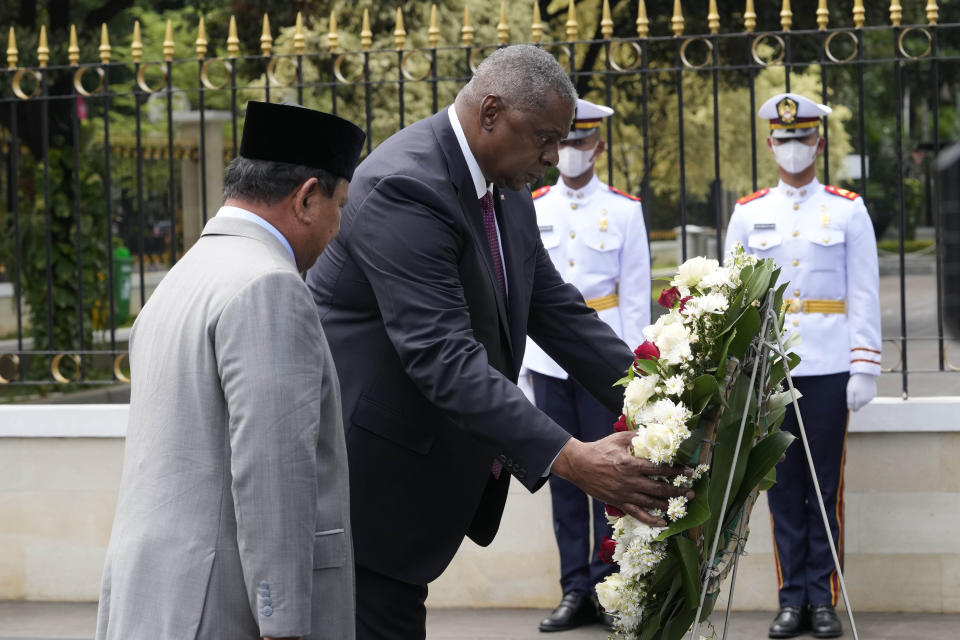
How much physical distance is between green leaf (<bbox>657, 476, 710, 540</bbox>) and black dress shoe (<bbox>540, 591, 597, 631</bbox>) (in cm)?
299

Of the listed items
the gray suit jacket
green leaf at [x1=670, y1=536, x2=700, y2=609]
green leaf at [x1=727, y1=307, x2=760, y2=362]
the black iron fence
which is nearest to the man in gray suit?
the gray suit jacket

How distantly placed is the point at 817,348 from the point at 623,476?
118 inches

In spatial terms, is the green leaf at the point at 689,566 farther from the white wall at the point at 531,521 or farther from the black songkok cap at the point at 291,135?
the white wall at the point at 531,521

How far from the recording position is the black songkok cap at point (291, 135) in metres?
2.54

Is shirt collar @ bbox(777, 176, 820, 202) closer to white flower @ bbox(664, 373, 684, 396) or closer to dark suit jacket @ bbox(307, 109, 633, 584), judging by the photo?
dark suit jacket @ bbox(307, 109, 633, 584)

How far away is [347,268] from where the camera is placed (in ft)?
10.0

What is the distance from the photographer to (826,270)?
559 cm

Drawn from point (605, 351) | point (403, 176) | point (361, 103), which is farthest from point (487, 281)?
point (361, 103)

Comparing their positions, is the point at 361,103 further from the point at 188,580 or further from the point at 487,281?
the point at 188,580

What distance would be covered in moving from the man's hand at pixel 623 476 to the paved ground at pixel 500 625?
2.83 meters

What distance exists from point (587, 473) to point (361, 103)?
365 inches

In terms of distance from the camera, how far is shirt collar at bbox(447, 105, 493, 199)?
3168mm

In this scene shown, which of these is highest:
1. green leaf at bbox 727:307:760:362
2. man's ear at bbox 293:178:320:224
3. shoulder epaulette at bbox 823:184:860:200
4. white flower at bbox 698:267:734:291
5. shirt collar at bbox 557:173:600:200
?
shirt collar at bbox 557:173:600:200

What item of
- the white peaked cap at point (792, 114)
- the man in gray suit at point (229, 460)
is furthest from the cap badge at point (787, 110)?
the man in gray suit at point (229, 460)
